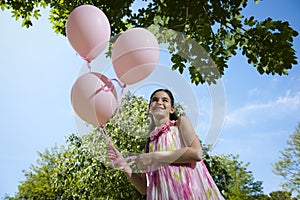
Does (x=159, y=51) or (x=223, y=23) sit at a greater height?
(x=223, y=23)

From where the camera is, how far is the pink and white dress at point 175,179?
1.80m

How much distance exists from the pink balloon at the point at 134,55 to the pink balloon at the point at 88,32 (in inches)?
7.9

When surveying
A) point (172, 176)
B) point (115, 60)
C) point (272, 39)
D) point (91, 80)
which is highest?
point (272, 39)

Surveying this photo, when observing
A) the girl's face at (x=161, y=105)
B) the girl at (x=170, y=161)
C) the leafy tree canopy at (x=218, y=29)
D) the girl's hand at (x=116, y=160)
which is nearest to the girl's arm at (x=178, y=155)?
the girl at (x=170, y=161)

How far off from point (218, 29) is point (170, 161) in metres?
2.24

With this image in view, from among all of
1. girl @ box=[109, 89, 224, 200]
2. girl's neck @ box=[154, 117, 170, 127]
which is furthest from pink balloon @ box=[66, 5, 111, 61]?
girl's neck @ box=[154, 117, 170, 127]

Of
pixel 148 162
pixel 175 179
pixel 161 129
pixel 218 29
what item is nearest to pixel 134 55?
pixel 161 129

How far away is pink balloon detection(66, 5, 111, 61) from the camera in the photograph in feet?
6.92

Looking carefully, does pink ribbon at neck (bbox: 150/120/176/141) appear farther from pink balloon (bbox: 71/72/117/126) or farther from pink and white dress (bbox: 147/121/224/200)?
pink balloon (bbox: 71/72/117/126)

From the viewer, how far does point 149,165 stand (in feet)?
6.07

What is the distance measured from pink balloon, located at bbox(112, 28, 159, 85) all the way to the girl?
19 cm

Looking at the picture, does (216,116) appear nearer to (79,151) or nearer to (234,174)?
(79,151)

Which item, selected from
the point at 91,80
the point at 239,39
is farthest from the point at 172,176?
the point at 239,39

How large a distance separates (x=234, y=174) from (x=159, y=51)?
2005cm
